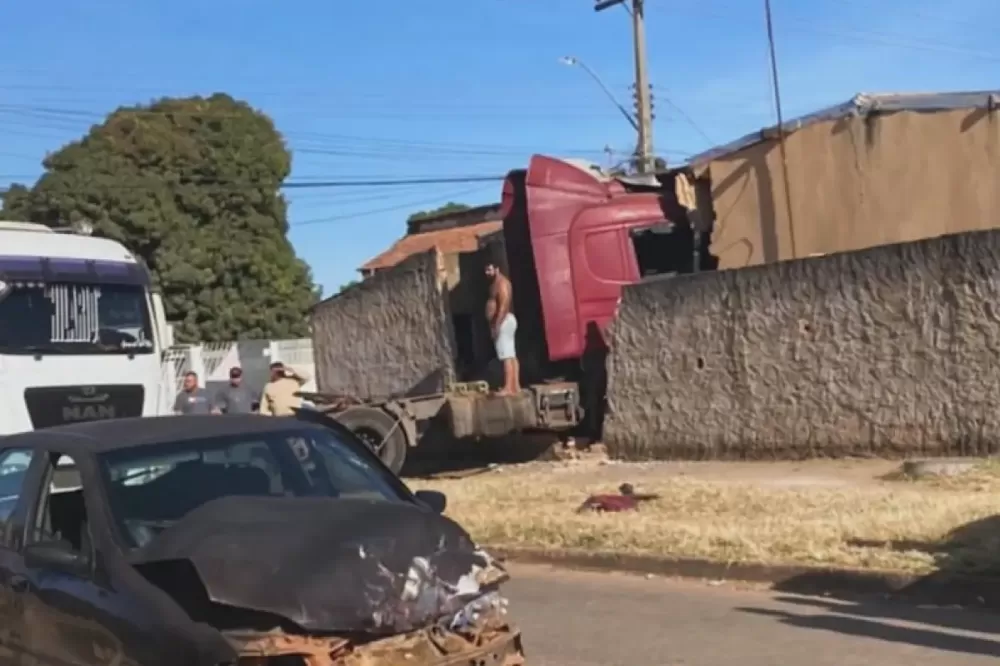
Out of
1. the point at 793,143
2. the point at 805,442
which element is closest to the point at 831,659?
the point at 805,442

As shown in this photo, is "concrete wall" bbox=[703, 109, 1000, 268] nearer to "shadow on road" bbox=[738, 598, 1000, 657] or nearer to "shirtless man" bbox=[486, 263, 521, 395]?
"shirtless man" bbox=[486, 263, 521, 395]

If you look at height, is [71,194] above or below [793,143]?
above

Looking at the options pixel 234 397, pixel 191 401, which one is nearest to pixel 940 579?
pixel 234 397

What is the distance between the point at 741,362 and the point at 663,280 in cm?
154

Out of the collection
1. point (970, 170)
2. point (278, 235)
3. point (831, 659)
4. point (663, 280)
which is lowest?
point (831, 659)

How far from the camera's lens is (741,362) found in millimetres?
15977

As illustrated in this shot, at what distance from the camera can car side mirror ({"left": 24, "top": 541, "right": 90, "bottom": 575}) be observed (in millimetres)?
5484

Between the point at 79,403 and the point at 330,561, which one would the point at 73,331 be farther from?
the point at 330,561

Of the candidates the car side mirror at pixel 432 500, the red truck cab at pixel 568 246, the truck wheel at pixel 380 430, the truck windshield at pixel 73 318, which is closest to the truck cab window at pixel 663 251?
the red truck cab at pixel 568 246

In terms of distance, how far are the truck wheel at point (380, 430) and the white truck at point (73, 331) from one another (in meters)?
2.33

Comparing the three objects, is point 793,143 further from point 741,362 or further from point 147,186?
point 147,186

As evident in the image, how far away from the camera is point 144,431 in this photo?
6.17 meters

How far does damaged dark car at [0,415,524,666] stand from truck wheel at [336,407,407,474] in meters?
10.0

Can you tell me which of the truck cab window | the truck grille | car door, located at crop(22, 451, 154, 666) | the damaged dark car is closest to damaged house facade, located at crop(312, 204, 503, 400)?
the truck cab window
